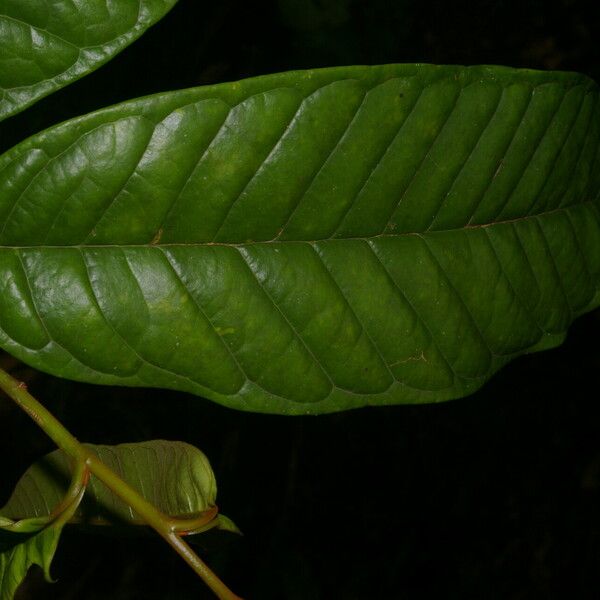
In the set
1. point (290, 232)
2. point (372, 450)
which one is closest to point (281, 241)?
point (290, 232)

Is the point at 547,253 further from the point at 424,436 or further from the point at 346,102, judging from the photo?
the point at 424,436

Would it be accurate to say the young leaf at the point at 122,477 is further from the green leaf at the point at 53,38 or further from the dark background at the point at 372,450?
the dark background at the point at 372,450

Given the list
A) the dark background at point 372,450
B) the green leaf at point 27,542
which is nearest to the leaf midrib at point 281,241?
the green leaf at point 27,542

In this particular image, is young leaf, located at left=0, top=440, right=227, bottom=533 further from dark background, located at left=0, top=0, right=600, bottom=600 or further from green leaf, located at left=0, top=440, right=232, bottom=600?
dark background, located at left=0, top=0, right=600, bottom=600

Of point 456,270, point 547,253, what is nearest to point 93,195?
point 456,270

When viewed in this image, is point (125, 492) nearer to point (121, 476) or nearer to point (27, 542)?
point (27, 542)

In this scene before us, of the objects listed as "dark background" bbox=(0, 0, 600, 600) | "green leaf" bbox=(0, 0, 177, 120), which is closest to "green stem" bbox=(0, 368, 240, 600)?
"green leaf" bbox=(0, 0, 177, 120)

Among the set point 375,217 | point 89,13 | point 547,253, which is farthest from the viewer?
point 547,253
